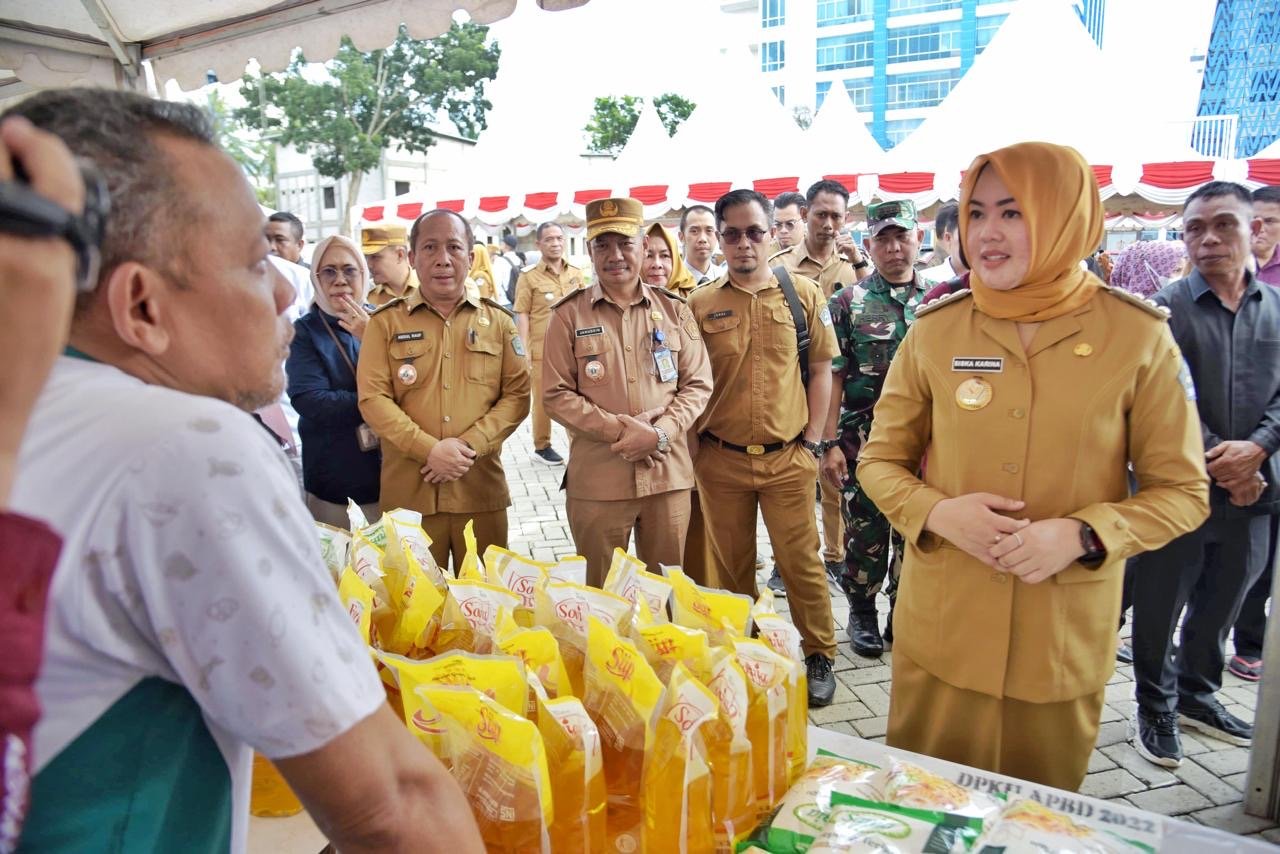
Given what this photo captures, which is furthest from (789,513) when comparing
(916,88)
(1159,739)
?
(916,88)

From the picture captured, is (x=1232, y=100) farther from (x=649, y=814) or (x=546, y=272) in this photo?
(x=649, y=814)

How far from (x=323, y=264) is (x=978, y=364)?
119 inches

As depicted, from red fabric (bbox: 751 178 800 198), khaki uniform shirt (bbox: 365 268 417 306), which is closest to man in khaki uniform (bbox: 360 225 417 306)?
khaki uniform shirt (bbox: 365 268 417 306)

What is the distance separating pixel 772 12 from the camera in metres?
66.9

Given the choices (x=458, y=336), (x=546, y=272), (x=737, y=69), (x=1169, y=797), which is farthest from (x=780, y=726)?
(x=737, y=69)

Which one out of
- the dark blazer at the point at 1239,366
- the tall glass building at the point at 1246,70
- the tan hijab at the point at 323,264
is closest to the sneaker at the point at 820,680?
the dark blazer at the point at 1239,366

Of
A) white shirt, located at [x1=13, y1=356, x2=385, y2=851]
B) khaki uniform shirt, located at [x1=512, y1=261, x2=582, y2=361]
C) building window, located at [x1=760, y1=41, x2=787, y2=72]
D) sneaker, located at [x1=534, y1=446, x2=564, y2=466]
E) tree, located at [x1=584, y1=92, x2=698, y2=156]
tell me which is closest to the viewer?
white shirt, located at [x1=13, y1=356, x2=385, y2=851]

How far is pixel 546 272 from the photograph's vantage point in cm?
812

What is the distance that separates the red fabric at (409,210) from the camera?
44.5 feet

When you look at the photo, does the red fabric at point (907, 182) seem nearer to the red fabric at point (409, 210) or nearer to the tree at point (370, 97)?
the red fabric at point (409, 210)

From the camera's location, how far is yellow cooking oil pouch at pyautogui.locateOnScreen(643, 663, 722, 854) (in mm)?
1178

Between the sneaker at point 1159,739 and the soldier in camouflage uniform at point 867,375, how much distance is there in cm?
113

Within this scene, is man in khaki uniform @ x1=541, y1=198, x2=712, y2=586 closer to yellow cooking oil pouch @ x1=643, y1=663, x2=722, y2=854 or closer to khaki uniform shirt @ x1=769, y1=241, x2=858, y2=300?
khaki uniform shirt @ x1=769, y1=241, x2=858, y2=300

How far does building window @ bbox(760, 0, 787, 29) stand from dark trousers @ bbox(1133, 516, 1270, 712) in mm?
71877
